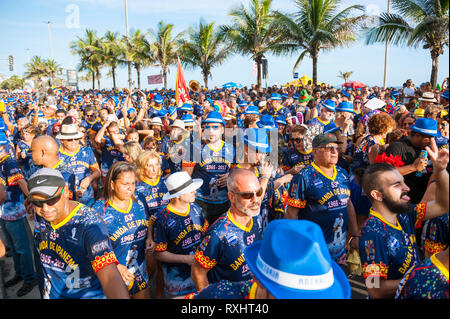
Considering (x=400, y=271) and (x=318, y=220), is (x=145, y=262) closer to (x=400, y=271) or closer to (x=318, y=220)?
(x=318, y=220)

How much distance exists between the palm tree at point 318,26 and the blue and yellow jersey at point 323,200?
15.9m

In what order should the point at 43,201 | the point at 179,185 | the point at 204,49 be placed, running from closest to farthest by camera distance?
1. the point at 43,201
2. the point at 179,185
3. the point at 204,49

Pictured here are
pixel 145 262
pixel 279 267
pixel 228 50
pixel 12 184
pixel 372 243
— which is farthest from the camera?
pixel 228 50

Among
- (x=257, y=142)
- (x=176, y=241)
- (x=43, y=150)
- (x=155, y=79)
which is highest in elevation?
(x=155, y=79)

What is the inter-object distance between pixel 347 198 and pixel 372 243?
136 cm

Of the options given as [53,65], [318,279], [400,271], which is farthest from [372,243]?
[53,65]

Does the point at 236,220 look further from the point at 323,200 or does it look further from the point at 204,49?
the point at 204,49

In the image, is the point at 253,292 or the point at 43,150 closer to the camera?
the point at 253,292

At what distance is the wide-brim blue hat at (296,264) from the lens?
152 cm

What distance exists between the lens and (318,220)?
3.67 m

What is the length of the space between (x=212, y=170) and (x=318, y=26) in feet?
53.2

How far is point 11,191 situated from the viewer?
450cm

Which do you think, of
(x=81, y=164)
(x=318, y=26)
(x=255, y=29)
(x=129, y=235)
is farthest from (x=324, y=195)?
(x=255, y=29)

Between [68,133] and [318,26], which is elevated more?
[318,26]
